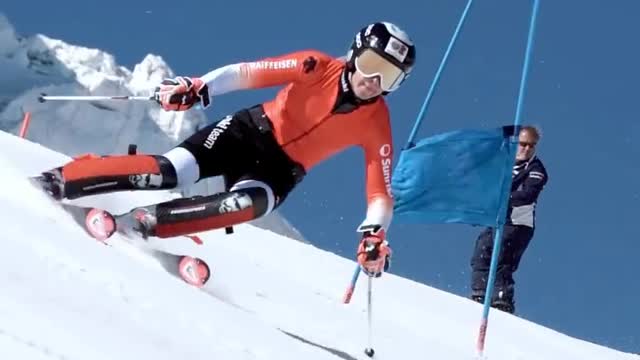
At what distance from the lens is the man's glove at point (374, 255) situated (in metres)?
5.94

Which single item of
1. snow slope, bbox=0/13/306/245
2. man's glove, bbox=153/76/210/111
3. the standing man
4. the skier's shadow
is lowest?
A: the skier's shadow

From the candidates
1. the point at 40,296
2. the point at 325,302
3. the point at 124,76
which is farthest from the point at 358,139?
the point at 124,76

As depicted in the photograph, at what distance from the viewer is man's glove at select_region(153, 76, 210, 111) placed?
19.6 feet

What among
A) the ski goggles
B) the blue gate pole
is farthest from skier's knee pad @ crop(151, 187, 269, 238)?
the blue gate pole

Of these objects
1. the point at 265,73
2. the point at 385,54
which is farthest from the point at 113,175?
the point at 385,54

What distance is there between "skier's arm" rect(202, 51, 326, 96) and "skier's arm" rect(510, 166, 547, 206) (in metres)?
4.22

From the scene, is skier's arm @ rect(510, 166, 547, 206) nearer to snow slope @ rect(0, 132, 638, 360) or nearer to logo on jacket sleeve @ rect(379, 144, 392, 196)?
snow slope @ rect(0, 132, 638, 360)

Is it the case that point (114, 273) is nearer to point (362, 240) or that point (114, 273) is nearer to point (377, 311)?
point (362, 240)

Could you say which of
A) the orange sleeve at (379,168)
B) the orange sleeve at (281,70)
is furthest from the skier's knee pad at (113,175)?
the orange sleeve at (379,168)

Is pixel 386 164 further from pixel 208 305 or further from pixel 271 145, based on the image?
pixel 208 305

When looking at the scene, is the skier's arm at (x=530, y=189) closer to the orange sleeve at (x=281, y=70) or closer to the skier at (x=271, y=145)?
the skier at (x=271, y=145)

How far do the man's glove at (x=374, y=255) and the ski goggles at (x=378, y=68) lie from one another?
0.84 m

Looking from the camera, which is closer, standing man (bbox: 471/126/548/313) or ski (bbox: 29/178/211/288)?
ski (bbox: 29/178/211/288)

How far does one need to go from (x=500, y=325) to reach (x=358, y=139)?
3305mm
